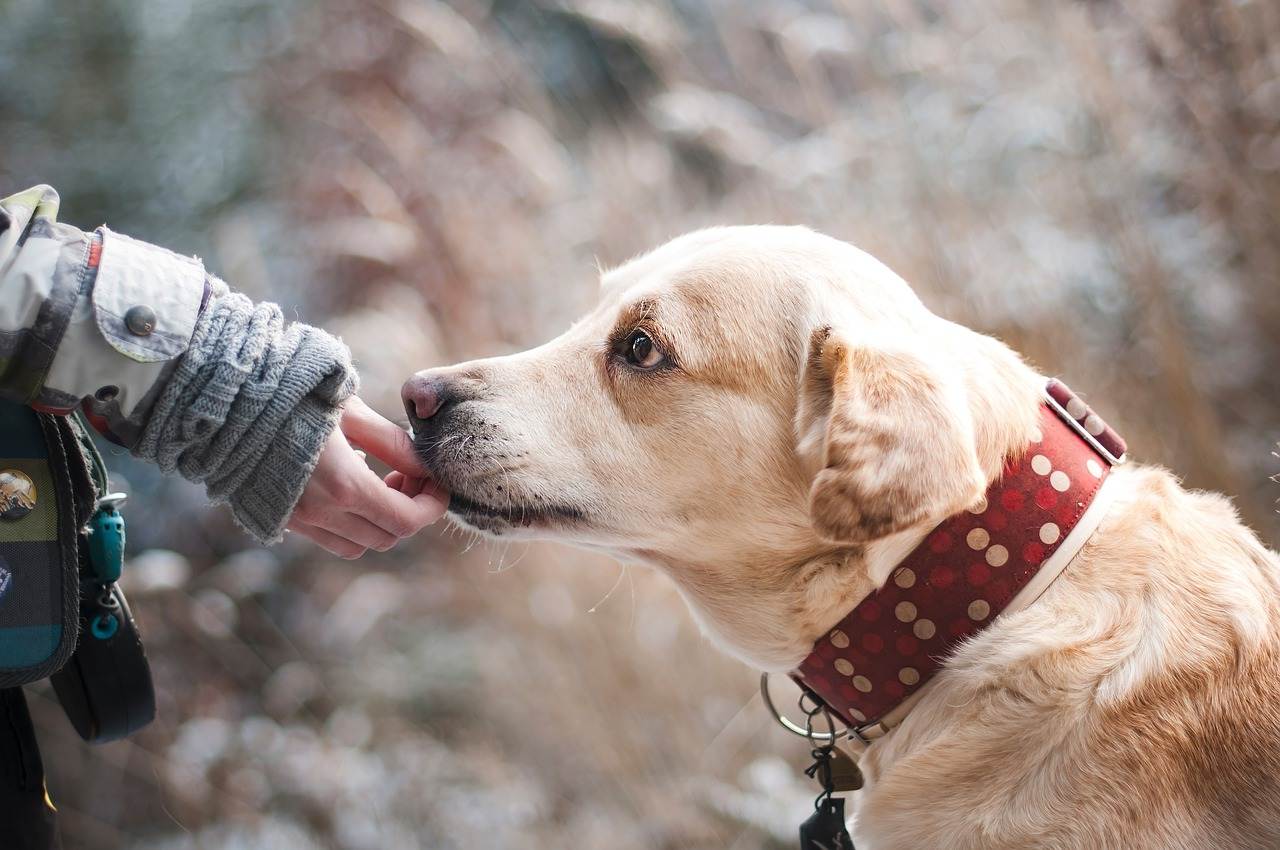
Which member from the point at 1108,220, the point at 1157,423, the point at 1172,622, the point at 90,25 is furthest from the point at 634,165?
the point at 90,25

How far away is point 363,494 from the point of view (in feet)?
5.31

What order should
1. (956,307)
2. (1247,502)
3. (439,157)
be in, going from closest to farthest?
(1247,502), (956,307), (439,157)

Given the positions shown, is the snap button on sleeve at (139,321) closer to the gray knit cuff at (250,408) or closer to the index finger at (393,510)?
the gray knit cuff at (250,408)

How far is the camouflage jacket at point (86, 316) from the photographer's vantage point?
1.36 meters

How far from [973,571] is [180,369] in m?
1.22

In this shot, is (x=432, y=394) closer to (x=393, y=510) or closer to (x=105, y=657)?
(x=393, y=510)

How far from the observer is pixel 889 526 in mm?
1426

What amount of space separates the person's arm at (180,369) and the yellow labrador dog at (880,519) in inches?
12.5

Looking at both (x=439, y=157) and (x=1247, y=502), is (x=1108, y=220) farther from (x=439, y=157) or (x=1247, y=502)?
(x=439, y=157)

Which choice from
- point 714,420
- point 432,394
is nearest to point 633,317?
point 714,420

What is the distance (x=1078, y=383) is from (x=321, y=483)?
89.8 inches

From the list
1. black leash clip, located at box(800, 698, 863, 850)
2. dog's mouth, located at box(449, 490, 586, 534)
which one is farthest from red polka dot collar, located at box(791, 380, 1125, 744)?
dog's mouth, located at box(449, 490, 586, 534)

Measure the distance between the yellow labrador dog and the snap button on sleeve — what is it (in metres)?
0.54

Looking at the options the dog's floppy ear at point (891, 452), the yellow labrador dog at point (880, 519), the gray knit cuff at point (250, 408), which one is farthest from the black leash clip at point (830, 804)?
the gray knit cuff at point (250, 408)
